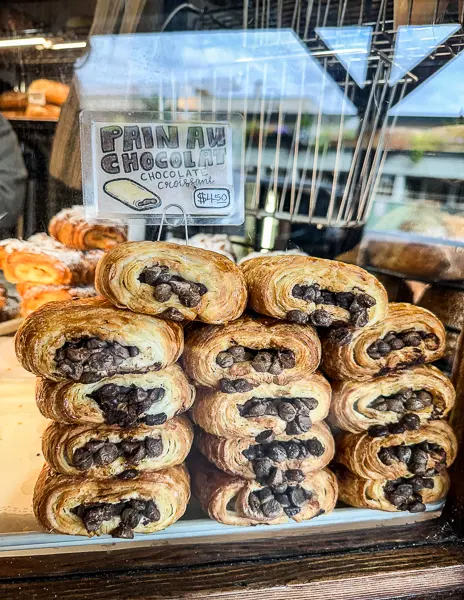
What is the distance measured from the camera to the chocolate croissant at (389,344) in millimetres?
1378

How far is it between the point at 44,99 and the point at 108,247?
552 millimetres

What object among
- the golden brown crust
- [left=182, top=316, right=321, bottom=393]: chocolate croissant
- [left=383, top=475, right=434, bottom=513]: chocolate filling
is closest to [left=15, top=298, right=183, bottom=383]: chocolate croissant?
[left=182, top=316, right=321, bottom=393]: chocolate croissant

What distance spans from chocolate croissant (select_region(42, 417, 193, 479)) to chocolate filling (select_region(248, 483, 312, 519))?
0.28m

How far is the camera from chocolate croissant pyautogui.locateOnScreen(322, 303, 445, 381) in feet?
4.52

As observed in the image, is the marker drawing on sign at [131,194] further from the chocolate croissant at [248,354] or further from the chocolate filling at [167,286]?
the chocolate croissant at [248,354]

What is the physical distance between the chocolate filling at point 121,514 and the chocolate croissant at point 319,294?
0.60 meters

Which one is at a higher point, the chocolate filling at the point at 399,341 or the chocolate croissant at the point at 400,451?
the chocolate filling at the point at 399,341

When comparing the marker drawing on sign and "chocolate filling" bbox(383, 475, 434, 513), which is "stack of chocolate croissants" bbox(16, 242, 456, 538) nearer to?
"chocolate filling" bbox(383, 475, 434, 513)

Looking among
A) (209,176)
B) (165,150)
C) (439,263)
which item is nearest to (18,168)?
(165,150)

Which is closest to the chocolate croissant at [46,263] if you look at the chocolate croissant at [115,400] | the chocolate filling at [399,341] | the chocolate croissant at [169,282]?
the chocolate croissant at [169,282]

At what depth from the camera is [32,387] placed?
1.57m

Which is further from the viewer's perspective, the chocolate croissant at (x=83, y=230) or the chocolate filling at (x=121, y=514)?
the chocolate croissant at (x=83, y=230)

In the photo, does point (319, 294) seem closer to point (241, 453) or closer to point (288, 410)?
point (288, 410)

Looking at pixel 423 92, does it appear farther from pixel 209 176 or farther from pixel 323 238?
pixel 209 176
